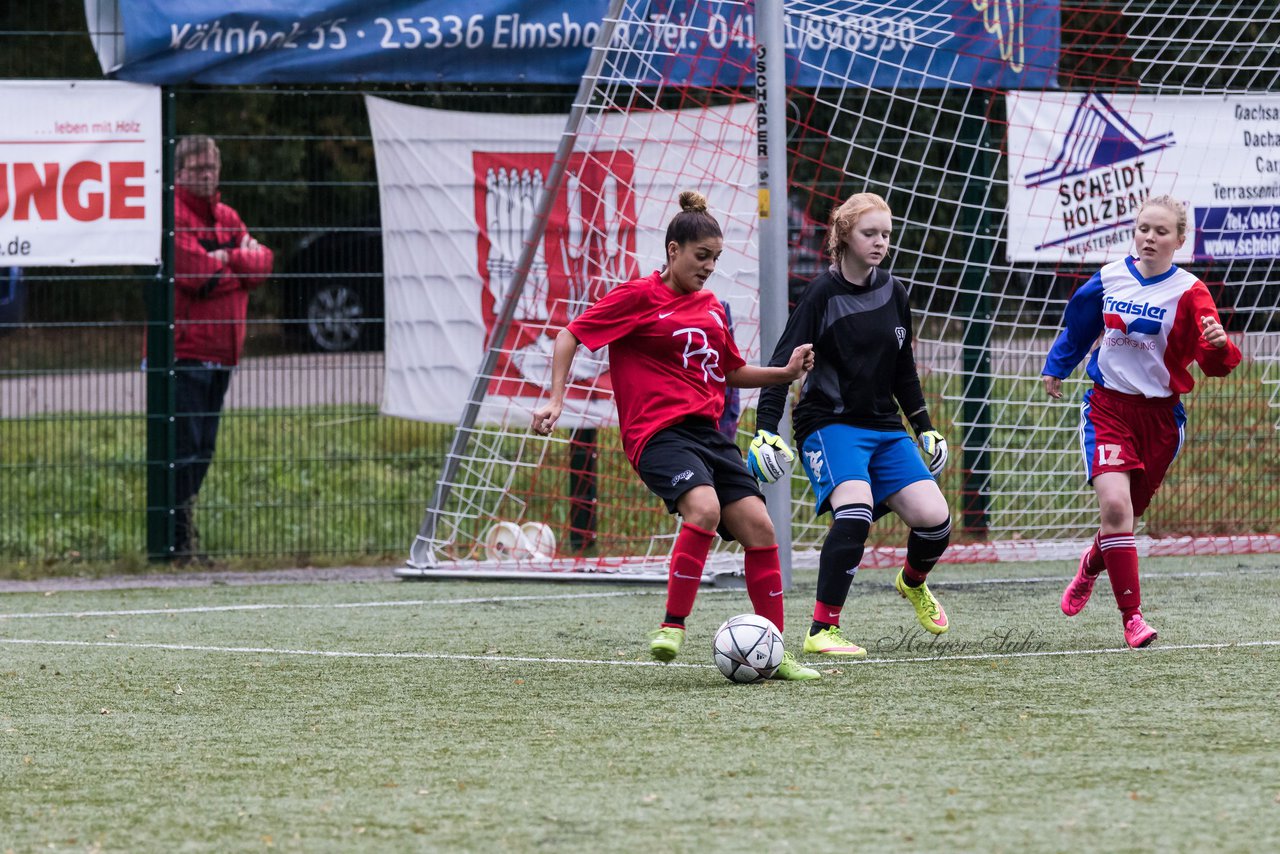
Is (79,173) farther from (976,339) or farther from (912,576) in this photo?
(912,576)

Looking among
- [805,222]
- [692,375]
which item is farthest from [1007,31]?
[692,375]

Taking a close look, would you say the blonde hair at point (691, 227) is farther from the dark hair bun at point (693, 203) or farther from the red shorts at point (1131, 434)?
the red shorts at point (1131, 434)

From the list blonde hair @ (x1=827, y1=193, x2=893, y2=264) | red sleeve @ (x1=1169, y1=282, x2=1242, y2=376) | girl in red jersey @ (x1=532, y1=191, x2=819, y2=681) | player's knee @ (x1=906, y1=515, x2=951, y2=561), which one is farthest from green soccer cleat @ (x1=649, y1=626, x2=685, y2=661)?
red sleeve @ (x1=1169, y1=282, x2=1242, y2=376)

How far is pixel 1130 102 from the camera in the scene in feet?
32.9

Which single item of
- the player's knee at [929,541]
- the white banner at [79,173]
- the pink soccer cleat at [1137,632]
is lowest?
the pink soccer cleat at [1137,632]

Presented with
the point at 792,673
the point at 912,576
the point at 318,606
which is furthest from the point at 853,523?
the point at 318,606

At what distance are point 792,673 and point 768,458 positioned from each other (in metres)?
0.75

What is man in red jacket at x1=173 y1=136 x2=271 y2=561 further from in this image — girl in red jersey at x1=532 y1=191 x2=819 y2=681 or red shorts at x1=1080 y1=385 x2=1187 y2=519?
red shorts at x1=1080 y1=385 x2=1187 y2=519

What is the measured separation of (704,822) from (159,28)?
678 centimetres

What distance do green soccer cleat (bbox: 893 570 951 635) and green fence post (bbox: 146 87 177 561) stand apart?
4.62 m

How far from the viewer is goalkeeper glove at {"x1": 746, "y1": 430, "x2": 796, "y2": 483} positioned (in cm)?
601

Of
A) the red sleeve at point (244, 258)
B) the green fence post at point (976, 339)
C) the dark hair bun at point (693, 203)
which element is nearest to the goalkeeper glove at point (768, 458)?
the dark hair bun at point (693, 203)

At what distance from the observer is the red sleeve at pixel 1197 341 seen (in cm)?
616

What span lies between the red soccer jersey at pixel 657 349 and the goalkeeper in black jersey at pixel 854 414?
11.8 inches
